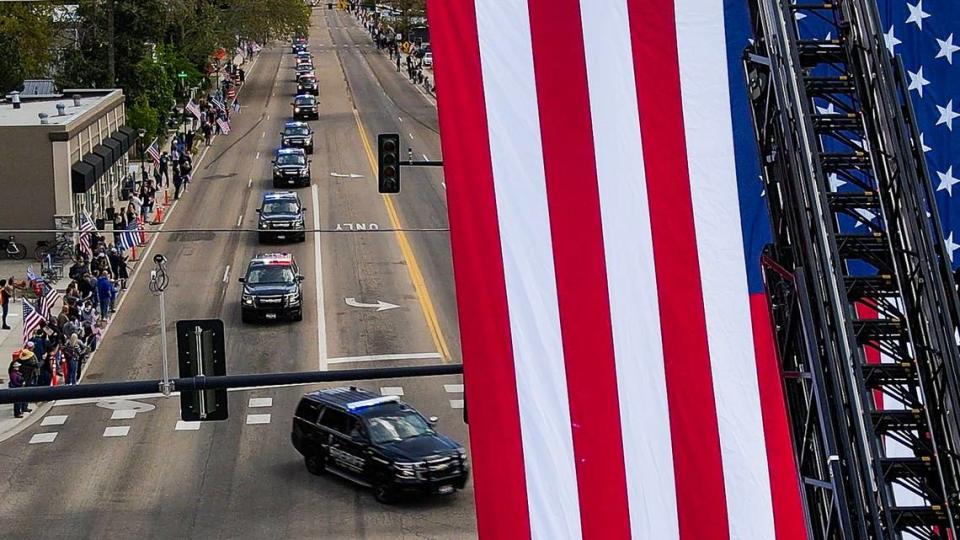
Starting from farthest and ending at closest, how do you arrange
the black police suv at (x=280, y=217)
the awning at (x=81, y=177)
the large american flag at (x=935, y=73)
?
1. the black police suv at (x=280, y=217)
2. the awning at (x=81, y=177)
3. the large american flag at (x=935, y=73)

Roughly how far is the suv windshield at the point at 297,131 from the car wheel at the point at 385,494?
38.8 meters

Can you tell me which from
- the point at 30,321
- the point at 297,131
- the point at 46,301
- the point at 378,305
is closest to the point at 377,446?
the point at 30,321

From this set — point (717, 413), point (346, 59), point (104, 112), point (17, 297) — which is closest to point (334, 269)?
point (17, 297)

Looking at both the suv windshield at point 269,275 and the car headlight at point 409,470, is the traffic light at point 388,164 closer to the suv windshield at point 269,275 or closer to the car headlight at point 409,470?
the car headlight at point 409,470

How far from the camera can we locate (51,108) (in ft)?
154

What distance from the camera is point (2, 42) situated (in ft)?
211

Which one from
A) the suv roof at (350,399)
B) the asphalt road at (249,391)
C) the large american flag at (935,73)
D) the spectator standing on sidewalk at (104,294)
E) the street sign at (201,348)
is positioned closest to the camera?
the large american flag at (935,73)

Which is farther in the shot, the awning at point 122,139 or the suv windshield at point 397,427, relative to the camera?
the awning at point 122,139

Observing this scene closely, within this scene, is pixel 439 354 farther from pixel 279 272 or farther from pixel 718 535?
pixel 718 535

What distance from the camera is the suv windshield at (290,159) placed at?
51219 millimetres

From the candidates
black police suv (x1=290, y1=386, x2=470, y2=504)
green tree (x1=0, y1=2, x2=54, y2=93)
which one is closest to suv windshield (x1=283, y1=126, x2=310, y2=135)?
green tree (x1=0, y1=2, x2=54, y2=93)

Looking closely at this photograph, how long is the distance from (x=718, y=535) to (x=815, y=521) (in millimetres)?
1028

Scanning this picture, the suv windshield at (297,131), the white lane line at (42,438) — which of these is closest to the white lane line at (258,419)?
the white lane line at (42,438)

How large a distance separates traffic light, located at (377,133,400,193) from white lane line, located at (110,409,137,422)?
7.04 meters
